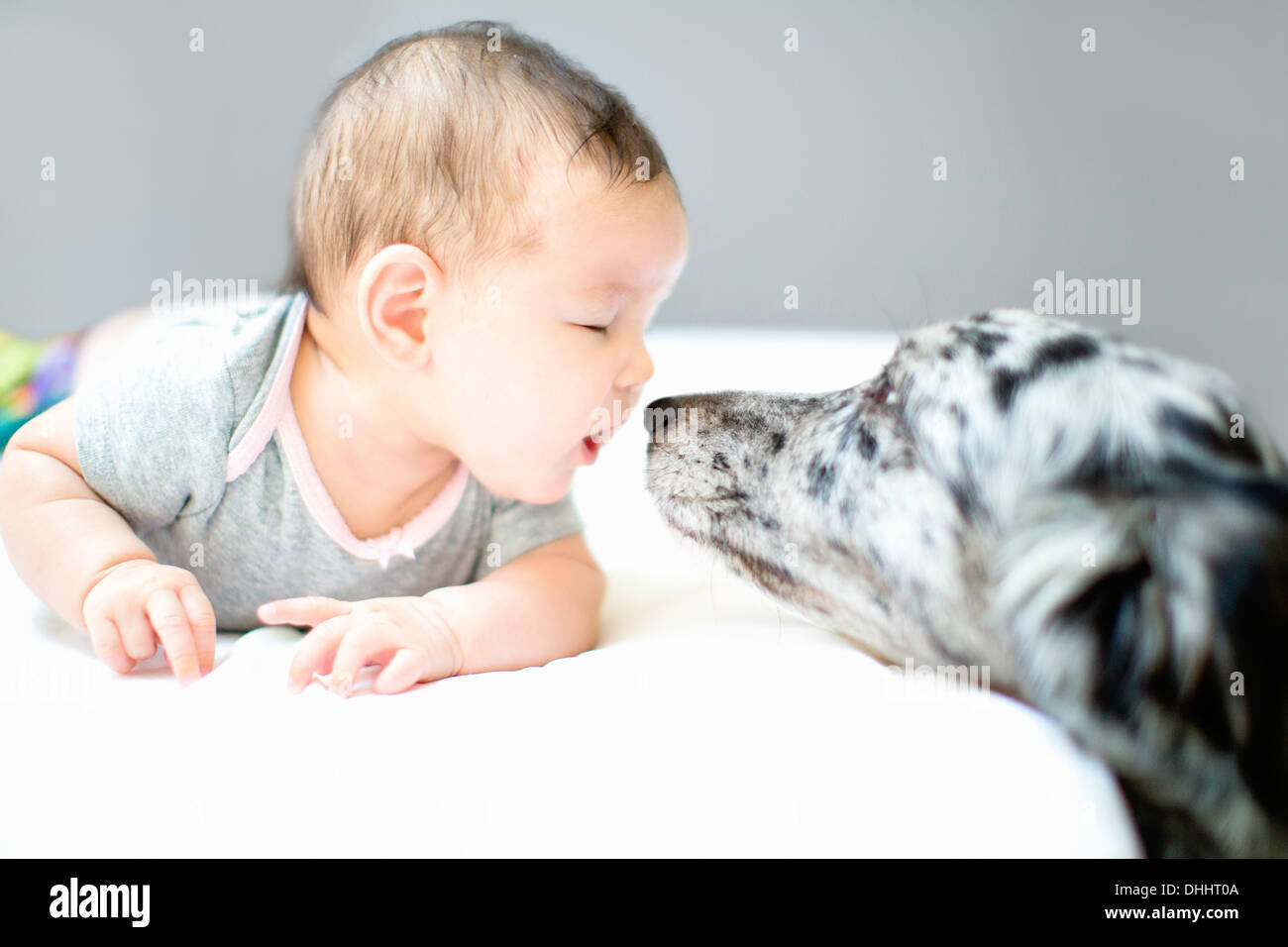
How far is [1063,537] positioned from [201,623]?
0.79 m

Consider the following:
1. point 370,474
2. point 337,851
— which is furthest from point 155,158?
point 337,851

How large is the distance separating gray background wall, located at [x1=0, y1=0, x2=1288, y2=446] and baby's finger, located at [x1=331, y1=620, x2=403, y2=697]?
1.92 ft

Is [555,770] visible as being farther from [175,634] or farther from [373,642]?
[175,634]

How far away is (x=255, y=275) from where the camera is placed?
145 cm

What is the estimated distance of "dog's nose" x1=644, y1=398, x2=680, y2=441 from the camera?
3.78 ft

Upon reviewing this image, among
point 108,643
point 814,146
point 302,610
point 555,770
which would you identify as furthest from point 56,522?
point 814,146

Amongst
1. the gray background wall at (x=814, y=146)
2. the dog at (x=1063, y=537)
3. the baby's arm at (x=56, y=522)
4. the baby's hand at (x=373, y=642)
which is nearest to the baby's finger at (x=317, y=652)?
the baby's hand at (x=373, y=642)

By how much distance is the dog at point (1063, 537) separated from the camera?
73 centimetres

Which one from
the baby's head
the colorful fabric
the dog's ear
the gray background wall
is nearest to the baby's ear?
the baby's head

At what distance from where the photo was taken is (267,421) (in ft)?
3.81

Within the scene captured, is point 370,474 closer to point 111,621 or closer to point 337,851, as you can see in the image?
point 111,621

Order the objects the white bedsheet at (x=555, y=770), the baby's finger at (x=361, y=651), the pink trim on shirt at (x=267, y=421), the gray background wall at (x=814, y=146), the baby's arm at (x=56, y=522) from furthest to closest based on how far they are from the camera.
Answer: the gray background wall at (x=814, y=146)
the pink trim on shirt at (x=267, y=421)
the baby's arm at (x=56, y=522)
the baby's finger at (x=361, y=651)
the white bedsheet at (x=555, y=770)

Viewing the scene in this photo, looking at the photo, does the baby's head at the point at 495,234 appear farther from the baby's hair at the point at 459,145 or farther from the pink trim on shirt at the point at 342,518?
the pink trim on shirt at the point at 342,518
